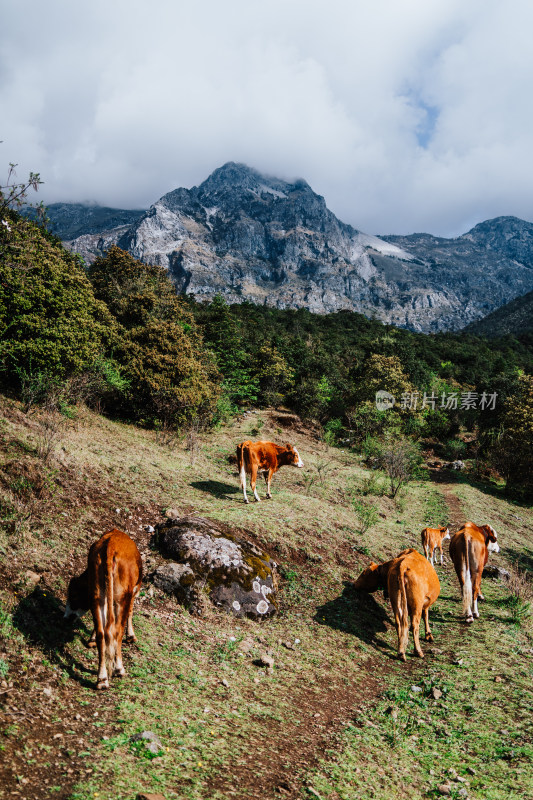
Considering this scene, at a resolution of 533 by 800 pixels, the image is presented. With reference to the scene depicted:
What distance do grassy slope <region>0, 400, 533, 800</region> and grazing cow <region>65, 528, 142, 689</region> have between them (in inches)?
11.6

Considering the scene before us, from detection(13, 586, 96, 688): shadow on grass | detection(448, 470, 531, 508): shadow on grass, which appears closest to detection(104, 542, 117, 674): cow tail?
detection(13, 586, 96, 688): shadow on grass

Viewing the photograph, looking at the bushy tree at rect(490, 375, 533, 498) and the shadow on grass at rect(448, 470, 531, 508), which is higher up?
the bushy tree at rect(490, 375, 533, 498)

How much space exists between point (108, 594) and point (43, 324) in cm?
1391

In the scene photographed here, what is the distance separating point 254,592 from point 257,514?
3.43 metres

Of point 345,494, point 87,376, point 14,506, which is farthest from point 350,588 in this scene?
point 87,376

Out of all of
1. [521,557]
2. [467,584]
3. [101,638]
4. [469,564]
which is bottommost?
[521,557]

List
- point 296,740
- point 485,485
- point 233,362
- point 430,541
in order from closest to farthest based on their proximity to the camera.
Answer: point 296,740
point 430,541
point 485,485
point 233,362

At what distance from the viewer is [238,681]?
565 cm

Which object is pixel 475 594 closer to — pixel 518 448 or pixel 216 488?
pixel 216 488

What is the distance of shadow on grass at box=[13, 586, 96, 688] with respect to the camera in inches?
188

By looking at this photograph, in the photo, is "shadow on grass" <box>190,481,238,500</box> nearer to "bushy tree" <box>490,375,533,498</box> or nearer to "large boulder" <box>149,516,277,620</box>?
"large boulder" <box>149,516,277,620</box>

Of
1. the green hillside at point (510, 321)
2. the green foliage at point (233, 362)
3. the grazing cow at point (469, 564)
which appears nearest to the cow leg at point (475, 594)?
the grazing cow at point (469, 564)

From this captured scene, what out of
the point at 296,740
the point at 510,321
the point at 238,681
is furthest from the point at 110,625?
the point at 510,321

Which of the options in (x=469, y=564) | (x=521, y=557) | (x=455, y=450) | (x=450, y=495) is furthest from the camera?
(x=455, y=450)
